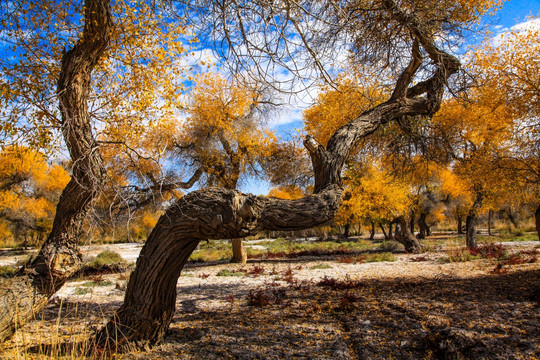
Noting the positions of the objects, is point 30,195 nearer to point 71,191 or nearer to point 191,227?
point 71,191

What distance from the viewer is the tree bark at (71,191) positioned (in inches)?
147

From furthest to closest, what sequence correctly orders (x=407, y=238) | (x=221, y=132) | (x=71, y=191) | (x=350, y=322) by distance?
(x=407, y=238), (x=221, y=132), (x=350, y=322), (x=71, y=191)

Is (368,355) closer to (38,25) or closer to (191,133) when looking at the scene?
(38,25)

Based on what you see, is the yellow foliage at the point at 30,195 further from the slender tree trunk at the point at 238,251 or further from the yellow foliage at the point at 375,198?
the yellow foliage at the point at 375,198

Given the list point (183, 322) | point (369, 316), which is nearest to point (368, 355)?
point (369, 316)

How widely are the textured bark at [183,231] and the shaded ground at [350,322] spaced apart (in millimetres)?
310

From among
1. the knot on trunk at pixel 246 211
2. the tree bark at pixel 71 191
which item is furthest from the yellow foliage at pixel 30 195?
the knot on trunk at pixel 246 211

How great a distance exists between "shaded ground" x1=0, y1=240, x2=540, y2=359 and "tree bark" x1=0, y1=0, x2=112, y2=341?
46cm

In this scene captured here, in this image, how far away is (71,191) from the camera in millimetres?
4191

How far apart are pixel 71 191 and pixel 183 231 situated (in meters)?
1.77

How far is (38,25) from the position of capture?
15.1 feet

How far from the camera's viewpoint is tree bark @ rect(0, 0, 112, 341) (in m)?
3.73

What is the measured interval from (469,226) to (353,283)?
10633 mm

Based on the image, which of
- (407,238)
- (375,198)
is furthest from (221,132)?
(407,238)
